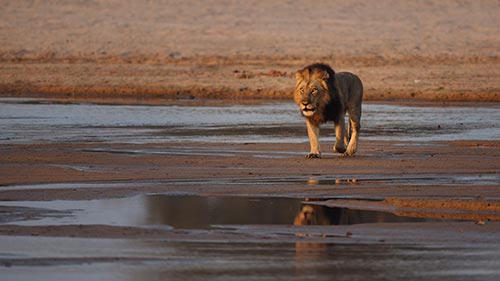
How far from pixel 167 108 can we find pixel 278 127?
20.5 feet

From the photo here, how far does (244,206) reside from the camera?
38.1ft

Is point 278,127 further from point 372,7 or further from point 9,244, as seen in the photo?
point 372,7

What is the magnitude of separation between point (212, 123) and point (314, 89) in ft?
24.8

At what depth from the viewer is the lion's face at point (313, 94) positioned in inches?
668

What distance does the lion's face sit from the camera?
1697 centimetres

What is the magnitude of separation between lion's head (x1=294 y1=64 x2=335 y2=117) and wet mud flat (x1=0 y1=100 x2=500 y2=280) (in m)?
0.76

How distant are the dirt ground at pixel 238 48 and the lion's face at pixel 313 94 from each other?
15664 millimetres

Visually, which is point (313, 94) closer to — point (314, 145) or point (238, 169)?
point (314, 145)

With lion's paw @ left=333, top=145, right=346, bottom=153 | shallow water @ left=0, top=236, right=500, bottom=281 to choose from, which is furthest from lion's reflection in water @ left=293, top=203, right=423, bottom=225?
lion's paw @ left=333, top=145, right=346, bottom=153

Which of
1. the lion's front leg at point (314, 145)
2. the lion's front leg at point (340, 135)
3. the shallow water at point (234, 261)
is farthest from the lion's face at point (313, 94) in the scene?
the shallow water at point (234, 261)

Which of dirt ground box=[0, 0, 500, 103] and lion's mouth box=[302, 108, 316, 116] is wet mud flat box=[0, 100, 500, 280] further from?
dirt ground box=[0, 0, 500, 103]

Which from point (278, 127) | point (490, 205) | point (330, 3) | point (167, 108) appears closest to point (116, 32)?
point (330, 3)

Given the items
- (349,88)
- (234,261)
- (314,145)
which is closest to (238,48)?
(349,88)

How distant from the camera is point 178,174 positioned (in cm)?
1450
